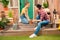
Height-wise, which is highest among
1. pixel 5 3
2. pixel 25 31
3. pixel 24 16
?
pixel 5 3

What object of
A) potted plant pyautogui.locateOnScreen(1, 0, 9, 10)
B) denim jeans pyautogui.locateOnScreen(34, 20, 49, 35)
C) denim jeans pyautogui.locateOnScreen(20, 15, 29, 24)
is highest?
potted plant pyautogui.locateOnScreen(1, 0, 9, 10)

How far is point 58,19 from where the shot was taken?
14.3 feet

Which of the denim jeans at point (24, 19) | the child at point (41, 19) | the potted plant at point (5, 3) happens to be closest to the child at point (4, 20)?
the potted plant at point (5, 3)

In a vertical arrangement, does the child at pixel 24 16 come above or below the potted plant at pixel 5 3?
below

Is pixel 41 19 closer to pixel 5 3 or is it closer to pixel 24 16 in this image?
pixel 24 16

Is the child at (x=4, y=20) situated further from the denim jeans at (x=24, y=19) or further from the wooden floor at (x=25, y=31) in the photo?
the denim jeans at (x=24, y=19)

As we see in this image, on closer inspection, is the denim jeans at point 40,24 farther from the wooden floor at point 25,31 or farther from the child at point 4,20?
the child at point 4,20

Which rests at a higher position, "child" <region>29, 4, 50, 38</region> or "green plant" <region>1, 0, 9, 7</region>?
"green plant" <region>1, 0, 9, 7</region>

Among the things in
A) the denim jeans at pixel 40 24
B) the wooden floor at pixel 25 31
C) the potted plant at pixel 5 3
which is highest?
the potted plant at pixel 5 3

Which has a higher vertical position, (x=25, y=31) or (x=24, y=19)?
(x=24, y=19)

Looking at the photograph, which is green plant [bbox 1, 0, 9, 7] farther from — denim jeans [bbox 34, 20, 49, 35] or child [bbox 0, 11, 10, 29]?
denim jeans [bbox 34, 20, 49, 35]

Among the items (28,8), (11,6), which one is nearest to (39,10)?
(28,8)

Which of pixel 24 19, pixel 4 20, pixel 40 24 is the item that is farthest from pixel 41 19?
pixel 4 20

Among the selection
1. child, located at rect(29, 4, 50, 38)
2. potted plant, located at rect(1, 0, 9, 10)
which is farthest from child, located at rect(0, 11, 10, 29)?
child, located at rect(29, 4, 50, 38)
